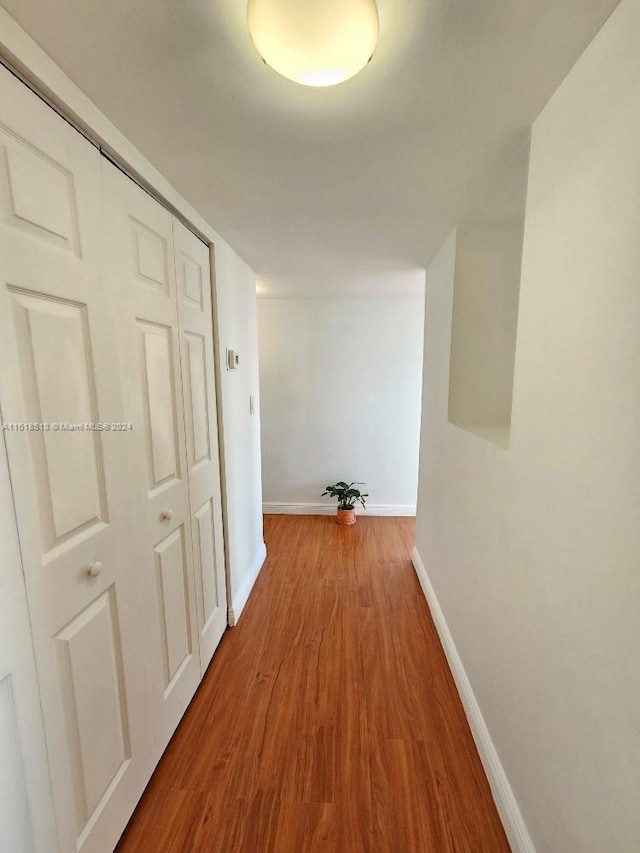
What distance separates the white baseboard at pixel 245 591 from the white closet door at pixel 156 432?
0.47 meters

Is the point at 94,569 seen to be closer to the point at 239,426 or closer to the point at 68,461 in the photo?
the point at 68,461

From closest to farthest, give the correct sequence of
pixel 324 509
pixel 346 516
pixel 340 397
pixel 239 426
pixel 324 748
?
pixel 324 748 → pixel 239 426 → pixel 346 516 → pixel 340 397 → pixel 324 509

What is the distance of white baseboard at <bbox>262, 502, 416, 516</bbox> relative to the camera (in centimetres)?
371

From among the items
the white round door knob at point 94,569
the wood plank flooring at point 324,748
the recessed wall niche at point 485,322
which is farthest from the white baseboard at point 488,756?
the white round door knob at point 94,569

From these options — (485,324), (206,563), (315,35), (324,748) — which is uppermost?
(315,35)

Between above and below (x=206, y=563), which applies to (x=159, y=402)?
above

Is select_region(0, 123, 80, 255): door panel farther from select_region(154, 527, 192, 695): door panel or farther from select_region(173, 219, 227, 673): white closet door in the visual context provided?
select_region(154, 527, 192, 695): door panel

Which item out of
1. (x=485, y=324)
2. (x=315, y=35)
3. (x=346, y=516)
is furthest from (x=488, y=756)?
(x=346, y=516)

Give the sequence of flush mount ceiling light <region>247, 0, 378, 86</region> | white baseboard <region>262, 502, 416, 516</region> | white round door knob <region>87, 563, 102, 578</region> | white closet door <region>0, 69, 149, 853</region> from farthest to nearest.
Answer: white baseboard <region>262, 502, 416, 516</region>, white round door knob <region>87, 563, 102, 578</region>, white closet door <region>0, 69, 149, 853</region>, flush mount ceiling light <region>247, 0, 378, 86</region>

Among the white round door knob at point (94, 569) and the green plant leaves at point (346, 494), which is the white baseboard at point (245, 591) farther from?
the white round door knob at point (94, 569)

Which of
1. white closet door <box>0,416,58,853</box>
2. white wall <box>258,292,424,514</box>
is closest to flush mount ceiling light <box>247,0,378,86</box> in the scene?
white closet door <box>0,416,58,853</box>

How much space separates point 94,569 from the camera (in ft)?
3.11

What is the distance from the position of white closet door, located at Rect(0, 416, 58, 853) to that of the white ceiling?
91 cm

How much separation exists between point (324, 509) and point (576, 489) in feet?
9.99
